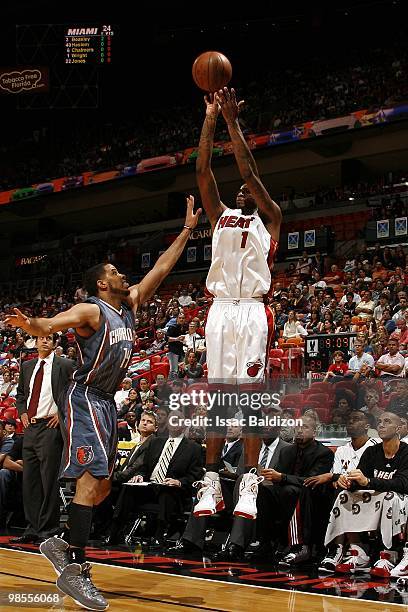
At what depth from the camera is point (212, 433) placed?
5.57m

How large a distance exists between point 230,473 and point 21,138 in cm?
2615

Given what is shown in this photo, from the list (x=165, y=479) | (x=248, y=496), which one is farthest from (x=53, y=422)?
(x=248, y=496)

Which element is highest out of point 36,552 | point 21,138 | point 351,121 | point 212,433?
point 21,138

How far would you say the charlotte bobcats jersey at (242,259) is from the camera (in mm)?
5523

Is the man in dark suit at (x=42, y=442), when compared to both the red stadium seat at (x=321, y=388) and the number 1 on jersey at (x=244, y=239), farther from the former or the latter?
the number 1 on jersey at (x=244, y=239)

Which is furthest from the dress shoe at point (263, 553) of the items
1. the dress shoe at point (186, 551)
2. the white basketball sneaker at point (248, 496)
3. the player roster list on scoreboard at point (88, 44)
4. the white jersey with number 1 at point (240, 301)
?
the player roster list on scoreboard at point (88, 44)

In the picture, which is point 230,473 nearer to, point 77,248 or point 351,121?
point 351,121

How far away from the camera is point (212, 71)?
5445 millimetres

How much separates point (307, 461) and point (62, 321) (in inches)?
120

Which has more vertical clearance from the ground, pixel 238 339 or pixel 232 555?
pixel 238 339

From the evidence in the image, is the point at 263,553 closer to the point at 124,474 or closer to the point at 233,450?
the point at 233,450

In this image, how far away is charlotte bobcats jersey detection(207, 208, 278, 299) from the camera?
5523mm

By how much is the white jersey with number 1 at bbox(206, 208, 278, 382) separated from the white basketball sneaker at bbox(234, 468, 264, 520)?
0.63 metres

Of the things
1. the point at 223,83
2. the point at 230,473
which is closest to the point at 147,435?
the point at 230,473
